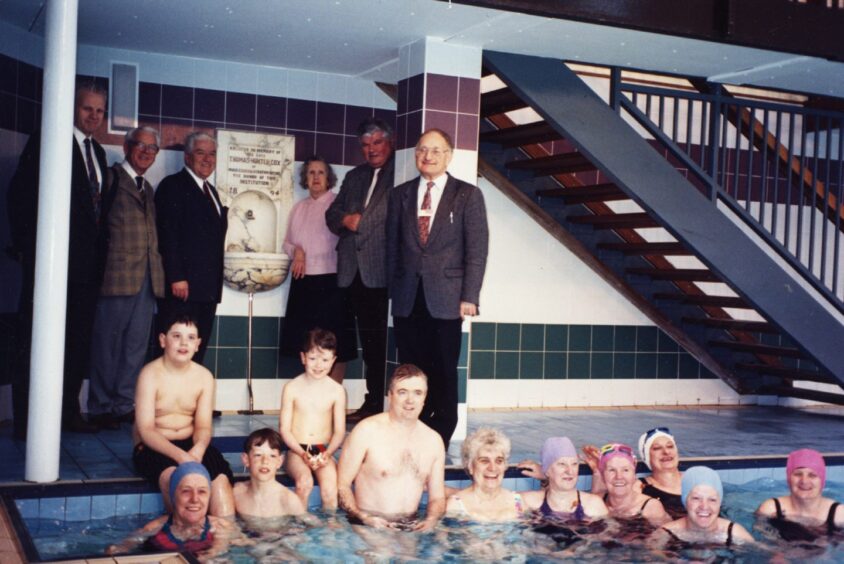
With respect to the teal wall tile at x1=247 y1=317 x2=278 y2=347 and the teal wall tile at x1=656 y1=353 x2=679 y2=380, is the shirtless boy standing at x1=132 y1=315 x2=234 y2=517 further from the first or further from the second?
the teal wall tile at x1=656 y1=353 x2=679 y2=380

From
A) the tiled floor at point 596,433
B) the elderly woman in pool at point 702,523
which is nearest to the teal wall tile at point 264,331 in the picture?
the tiled floor at point 596,433

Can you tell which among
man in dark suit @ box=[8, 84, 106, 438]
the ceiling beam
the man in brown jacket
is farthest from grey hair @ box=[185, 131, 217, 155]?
the ceiling beam

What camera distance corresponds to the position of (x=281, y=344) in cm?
763

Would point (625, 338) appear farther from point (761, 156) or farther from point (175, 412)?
point (175, 412)

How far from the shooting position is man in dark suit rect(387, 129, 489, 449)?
19.4 feet

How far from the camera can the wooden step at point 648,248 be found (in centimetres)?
756

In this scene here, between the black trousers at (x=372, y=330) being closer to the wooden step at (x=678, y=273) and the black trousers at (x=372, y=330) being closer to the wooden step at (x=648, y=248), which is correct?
the wooden step at (x=648, y=248)

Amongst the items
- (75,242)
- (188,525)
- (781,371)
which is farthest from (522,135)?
A: (188,525)

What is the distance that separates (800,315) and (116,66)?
5.17 metres

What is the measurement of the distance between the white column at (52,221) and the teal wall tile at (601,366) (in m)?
5.27

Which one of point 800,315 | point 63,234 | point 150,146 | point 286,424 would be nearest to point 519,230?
point 800,315

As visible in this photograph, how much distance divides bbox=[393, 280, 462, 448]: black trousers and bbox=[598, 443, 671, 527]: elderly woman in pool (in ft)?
3.51

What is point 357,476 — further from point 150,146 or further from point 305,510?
point 150,146

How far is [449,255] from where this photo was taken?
5.97m
